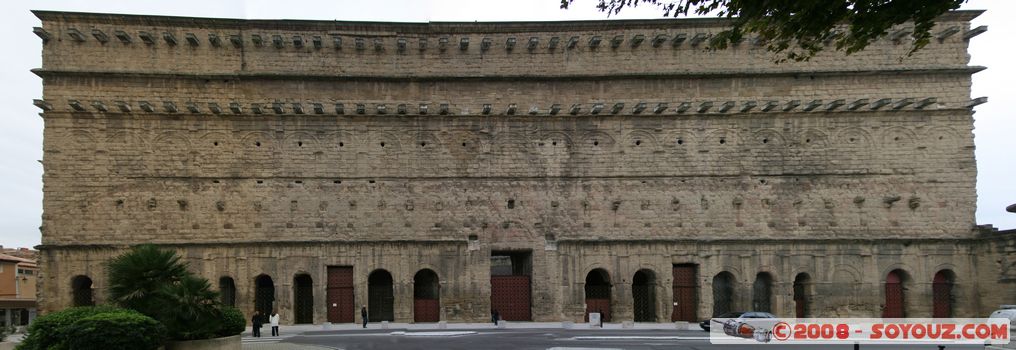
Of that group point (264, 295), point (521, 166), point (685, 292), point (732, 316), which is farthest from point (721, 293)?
point (264, 295)

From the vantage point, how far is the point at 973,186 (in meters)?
29.3

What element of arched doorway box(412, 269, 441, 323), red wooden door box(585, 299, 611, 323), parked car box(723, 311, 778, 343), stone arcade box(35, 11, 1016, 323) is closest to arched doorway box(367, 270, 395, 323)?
stone arcade box(35, 11, 1016, 323)

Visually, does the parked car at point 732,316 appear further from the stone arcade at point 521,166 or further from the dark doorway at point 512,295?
the dark doorway at point 512,295

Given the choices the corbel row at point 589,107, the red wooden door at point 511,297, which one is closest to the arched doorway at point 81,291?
the corbel row at point 589,107

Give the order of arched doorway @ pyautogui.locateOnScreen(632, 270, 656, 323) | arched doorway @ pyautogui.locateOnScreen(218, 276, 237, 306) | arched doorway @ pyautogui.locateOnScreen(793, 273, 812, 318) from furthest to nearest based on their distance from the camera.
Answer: arched doorway @ pyautogui.locateOnScreen(632, 270, 656, 323) → arched doorway @ pyautogui.locateOnScreen(793, 273, 812, 318) → arched doorway @ pyautogui.locateOnScreen(218, 276, 237, 306)

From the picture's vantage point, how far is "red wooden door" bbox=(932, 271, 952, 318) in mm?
29141

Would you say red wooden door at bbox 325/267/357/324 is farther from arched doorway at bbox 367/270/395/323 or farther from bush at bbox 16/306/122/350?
bush at bbox 16/306/122/350

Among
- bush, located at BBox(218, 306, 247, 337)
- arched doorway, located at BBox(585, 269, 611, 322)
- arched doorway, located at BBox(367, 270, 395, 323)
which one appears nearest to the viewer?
bush, located at BBox(218, 306, 247, 337)

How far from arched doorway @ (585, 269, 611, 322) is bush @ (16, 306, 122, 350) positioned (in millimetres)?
19530

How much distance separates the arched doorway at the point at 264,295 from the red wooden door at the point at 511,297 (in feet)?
30.2

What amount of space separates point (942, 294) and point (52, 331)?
31.2 m

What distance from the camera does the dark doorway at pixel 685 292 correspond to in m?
29.4

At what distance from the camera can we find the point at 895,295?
29312 millimetres

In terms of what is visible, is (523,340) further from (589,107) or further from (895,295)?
(895,295)
